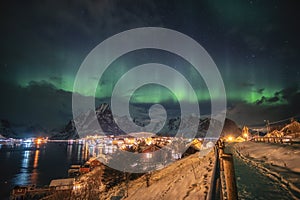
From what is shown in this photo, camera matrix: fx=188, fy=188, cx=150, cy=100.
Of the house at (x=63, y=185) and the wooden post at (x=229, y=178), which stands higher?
the wooden post at (x=229, y=178)

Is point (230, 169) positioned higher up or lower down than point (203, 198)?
higher up

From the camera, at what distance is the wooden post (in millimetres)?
3293

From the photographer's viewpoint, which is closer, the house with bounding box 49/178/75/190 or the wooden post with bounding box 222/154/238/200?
the wooden post with bounding box 222/154/238/200

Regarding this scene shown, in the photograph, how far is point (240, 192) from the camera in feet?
28.9

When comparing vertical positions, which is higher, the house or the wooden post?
the wooden post

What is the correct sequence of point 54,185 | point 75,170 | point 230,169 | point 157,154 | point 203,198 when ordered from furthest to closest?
point 75,170 < point 157,154 < point 54,185 < point 203,198 < point 230,169

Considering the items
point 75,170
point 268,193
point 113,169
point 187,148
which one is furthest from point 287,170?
point 75,170

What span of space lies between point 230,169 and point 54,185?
45437 millimetres

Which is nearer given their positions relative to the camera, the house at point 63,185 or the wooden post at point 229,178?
the wooden post at point 229,178

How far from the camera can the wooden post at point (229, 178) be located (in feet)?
10.8

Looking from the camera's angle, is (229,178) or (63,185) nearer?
(229,178)

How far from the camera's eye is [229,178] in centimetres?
348

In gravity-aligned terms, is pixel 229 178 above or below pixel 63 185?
above

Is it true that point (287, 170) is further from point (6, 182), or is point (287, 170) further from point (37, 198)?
point (6, 182)
